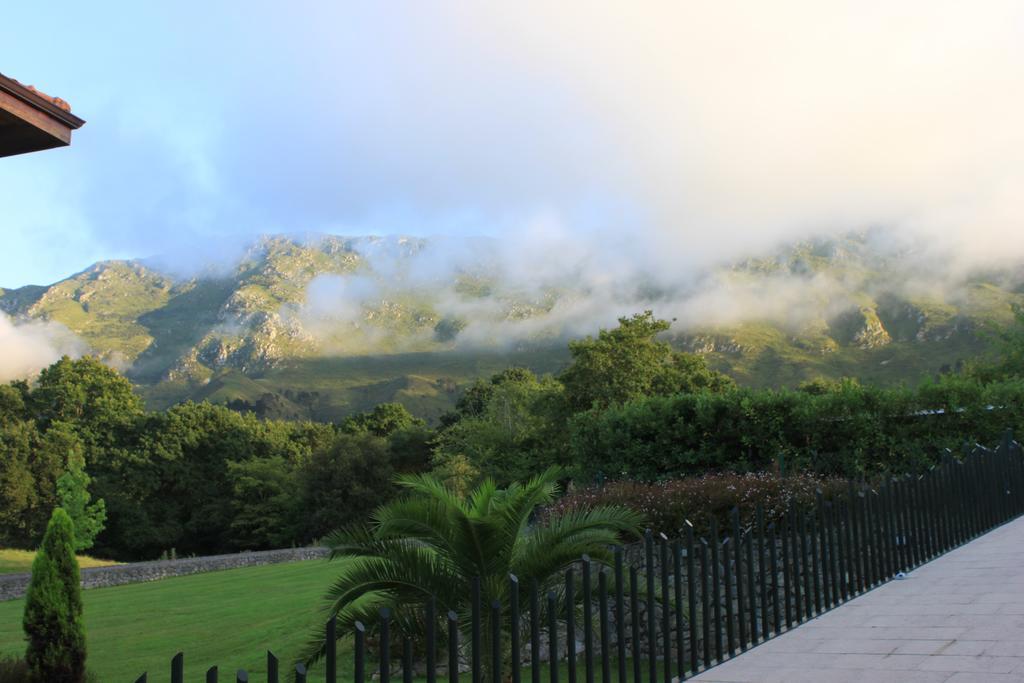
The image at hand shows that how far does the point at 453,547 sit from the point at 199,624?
12.6 meters

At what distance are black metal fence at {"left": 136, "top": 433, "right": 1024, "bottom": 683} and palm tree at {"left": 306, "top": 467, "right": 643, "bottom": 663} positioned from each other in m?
0.29

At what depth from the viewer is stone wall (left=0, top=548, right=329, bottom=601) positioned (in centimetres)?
3048

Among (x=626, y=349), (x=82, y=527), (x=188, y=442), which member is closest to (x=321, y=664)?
(x=626, y=349)

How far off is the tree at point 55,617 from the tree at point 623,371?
85.9 feet

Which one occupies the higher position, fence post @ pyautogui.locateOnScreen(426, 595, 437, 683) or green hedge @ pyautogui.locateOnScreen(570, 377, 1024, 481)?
green hedge @ pyautogui.locateOnScreen(570, 377, 1024, 481)

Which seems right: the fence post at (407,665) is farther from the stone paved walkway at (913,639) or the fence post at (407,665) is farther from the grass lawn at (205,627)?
the grass lawn at (205,627)

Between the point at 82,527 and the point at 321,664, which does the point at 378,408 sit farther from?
the point at 321,664

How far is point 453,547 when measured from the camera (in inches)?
317

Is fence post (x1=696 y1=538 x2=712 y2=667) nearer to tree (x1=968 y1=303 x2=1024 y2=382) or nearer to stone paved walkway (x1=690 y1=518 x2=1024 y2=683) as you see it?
stone paved walkway (x1=690 y1=518 x2=1024 y2=683)

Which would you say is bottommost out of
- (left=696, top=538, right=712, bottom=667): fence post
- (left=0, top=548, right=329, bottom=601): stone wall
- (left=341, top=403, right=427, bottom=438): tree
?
(left=0, top=548, right=329, bottom=601): stone wall

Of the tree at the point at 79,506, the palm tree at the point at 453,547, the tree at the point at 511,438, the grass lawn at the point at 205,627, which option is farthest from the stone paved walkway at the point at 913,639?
the tree at the point at 79,506

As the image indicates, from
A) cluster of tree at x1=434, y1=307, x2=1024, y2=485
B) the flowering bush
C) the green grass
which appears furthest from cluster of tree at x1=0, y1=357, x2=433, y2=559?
Result: the flowering bush

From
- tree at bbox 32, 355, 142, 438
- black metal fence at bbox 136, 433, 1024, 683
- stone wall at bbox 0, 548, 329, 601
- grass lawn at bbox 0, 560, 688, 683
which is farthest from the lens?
tree at bbox 32, 355, 142, 438

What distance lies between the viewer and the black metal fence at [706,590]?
460 cm
